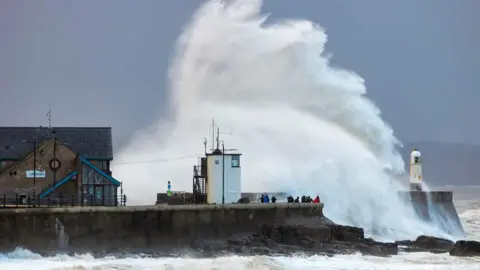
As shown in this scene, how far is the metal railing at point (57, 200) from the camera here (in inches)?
1368

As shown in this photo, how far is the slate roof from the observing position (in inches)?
1462

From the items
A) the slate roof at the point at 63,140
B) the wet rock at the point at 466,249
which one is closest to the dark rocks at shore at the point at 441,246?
the wet rock at the point at 466,249

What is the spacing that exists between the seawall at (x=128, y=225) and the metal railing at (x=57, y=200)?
1.66 m

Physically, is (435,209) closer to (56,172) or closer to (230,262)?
(230,262)

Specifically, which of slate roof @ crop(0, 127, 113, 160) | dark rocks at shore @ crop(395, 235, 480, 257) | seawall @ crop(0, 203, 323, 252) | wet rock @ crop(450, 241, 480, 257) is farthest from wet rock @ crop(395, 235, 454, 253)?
slate roof @ crop(0, 127, 113, 160)

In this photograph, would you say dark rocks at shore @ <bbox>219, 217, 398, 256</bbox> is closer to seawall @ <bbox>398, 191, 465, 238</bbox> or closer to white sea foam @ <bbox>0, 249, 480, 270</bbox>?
white sea foam @ <bbox>0, 249, 480, 270</bbox>

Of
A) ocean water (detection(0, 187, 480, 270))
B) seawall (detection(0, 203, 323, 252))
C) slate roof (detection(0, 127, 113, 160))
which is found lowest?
ocean water (detection(0, 187, 480, 270))

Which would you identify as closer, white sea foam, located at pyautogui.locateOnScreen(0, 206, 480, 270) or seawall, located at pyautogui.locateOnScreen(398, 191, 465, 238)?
white sea foam, located at pyautogui.locateOnScreen(0, 206, 480, 270)

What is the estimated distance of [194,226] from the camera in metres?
33.8

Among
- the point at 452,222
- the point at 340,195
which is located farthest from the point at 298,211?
the point at 452,222

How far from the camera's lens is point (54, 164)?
3622 centimetres

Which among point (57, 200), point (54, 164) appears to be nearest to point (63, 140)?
point (54, 164)

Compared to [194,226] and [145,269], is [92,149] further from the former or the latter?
[145,269]

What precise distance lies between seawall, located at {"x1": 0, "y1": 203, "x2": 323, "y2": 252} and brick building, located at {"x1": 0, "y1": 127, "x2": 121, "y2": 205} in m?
2.16
